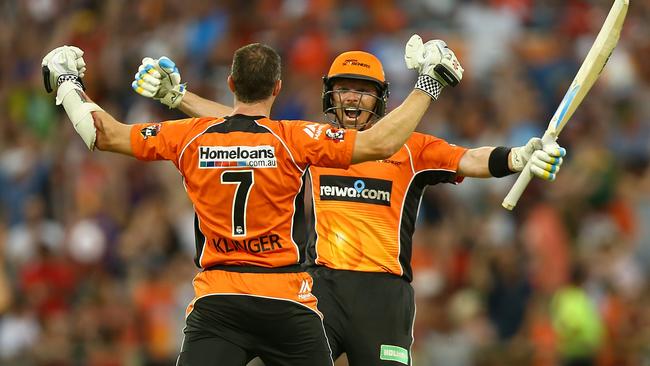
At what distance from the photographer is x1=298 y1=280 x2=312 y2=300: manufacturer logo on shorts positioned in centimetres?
738

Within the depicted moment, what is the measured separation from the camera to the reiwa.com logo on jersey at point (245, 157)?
7.24 metres

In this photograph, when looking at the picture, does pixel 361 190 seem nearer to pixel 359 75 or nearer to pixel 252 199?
pixel 359 75

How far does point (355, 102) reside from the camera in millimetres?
8688

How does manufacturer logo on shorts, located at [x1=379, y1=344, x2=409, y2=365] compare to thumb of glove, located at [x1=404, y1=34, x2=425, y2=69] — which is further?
manufacturer logo on shorts, located at [x1=379, y1=344, x2=409, y2=365]

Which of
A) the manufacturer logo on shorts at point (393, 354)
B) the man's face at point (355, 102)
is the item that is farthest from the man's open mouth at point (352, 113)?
the manufacturer logo on shorts at point (393, 354)

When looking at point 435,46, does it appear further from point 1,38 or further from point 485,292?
point 1,38

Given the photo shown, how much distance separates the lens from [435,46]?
772 centimetres

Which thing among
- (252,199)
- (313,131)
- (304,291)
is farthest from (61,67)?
(304,291)

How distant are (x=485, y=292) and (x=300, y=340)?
6.49 m

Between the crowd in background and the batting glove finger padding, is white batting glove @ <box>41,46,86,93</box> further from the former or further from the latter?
the crowd in background

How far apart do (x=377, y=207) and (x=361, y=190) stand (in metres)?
0.14

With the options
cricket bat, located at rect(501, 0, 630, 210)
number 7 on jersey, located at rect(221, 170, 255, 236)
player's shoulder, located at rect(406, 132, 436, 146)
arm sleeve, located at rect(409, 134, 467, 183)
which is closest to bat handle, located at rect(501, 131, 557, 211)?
cricket bat, located at rect(501, 0, 630, 210)

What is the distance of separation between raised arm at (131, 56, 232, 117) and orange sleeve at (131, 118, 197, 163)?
0.73m

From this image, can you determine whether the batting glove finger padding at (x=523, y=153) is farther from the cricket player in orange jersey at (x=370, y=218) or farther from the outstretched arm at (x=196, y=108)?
the outstretched arm at (x=196, y=108)
